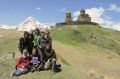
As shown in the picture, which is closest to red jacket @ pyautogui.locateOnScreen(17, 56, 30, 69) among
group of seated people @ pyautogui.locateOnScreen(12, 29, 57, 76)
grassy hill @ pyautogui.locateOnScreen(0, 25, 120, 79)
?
group of seated people @ pyautogui.locateOnScreen(12, 29, 57, 76)

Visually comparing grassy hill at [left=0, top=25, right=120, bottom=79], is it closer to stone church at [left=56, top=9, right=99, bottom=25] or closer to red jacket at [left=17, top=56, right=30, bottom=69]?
red jacket at [left=17, top=56, right=30, bottom=69]

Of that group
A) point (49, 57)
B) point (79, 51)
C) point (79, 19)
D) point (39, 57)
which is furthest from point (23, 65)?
point (79, 19)

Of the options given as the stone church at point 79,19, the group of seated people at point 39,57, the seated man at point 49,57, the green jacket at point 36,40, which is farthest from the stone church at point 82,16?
the seated man at point 49,57

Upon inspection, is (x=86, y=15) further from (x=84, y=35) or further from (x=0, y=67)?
(x=0, y=67)

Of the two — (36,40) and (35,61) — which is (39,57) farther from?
(36,40)

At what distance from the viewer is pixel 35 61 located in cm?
2541

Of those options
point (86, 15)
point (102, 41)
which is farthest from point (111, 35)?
point (86, 15)

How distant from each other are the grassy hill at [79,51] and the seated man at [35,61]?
410 millimetres

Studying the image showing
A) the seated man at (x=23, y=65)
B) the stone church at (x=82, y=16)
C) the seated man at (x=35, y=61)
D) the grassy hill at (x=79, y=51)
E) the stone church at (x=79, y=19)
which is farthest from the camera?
the stone church at (x=82, y=16)

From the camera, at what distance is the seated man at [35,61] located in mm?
25406

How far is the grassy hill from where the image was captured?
1008 inches

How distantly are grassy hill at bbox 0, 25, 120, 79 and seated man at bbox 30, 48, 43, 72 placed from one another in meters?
0.41

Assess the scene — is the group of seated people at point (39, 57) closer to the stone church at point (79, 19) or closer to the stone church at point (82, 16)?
the stone church at point (79, 19)

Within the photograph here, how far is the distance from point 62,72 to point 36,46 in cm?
257
